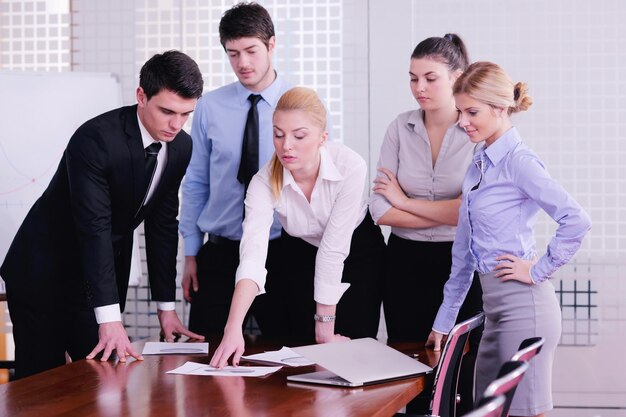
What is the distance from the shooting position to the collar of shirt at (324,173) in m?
2.67

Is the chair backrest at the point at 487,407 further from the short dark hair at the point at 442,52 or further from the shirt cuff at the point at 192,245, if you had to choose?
the shirt cuff at the point at 192,245

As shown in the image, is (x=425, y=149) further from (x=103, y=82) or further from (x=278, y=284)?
(x=103, y=82)

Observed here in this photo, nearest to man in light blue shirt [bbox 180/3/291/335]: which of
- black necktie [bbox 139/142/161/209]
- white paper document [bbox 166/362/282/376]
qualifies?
black necktie [bbox 139/142/161/209]

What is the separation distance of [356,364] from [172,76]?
1.01m

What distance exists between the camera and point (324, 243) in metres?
2.68

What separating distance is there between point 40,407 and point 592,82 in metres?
3.07

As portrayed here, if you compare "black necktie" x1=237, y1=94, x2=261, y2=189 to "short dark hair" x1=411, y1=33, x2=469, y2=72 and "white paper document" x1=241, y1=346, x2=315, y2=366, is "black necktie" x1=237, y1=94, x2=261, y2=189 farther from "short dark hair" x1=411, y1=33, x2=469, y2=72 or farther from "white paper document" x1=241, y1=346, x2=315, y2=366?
"white paper document" x1=241, y1=346, x2=315, y2=366

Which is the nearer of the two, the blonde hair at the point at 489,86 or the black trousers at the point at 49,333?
the blonde hair at the point at 489,86

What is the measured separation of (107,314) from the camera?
2.40 m

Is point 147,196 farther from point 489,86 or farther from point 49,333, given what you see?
point 489,86

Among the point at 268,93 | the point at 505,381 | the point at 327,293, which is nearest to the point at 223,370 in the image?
the point at 327,293

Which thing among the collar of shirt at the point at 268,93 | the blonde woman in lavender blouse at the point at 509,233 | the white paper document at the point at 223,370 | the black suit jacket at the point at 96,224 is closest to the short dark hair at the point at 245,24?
the collar of shirt at the point at 268,93

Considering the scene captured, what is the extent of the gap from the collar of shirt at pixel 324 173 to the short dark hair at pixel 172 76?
385 millimetres

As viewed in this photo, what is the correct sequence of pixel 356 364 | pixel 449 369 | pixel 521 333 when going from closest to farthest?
pixel 356 364, pixel 449 369, pixel 521 333
